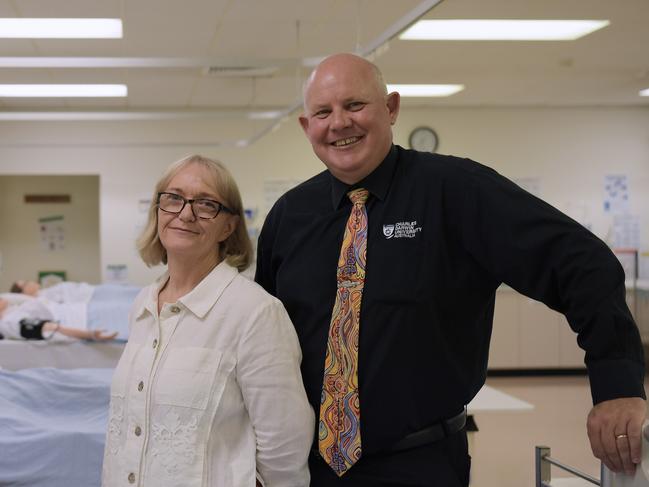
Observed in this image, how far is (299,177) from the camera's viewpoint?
9195 millimetres

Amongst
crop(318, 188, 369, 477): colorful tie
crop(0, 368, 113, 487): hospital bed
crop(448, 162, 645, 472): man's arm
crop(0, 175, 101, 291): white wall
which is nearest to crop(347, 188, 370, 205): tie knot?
crop(318, 188, 369, 477): colorful tie

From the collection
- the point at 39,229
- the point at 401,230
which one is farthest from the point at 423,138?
the point at 401,230

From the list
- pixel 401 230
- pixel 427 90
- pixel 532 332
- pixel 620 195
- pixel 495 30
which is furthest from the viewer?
pixel 427 90

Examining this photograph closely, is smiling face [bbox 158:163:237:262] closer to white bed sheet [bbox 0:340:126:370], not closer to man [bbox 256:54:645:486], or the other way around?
man [bbox 256:54:645:486]

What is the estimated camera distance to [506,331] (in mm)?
7824

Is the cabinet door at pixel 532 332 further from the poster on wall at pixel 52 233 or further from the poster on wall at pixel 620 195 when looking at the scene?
the poster on wall at pixel 52 233

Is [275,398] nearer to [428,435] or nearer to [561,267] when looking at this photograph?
[428,435]

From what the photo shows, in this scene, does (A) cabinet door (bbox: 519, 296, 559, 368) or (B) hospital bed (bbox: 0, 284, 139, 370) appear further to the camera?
(A) cabinet door (bbox: 519, 296, 559, 368)

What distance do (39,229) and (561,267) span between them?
9.63 m

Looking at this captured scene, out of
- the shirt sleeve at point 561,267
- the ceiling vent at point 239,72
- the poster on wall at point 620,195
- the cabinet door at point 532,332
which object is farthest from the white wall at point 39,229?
the shirt sleeve at point 561,267

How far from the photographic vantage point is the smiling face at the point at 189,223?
1.87 m

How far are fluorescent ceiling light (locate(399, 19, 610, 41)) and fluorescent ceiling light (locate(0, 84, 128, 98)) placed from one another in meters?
3.17

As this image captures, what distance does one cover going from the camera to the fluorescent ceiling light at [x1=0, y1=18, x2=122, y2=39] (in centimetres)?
508

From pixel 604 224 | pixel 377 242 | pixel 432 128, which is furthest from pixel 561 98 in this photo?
pixel 377 242
